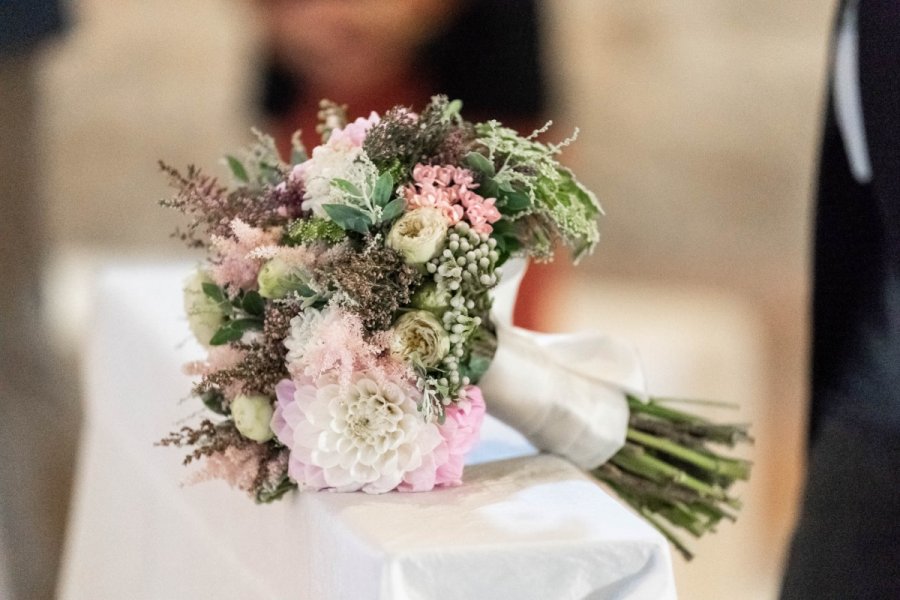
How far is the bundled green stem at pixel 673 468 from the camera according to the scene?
1161 mm

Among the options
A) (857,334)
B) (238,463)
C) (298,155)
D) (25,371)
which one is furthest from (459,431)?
(25,371)

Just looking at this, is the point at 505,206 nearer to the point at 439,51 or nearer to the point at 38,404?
the point at 38,404

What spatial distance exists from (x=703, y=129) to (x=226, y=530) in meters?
3.11

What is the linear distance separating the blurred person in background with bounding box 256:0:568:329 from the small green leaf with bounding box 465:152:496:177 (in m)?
2.55

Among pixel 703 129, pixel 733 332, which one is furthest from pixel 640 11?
pixel 733 332

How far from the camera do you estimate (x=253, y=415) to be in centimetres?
91

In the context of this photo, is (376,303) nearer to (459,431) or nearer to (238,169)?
(459,431)

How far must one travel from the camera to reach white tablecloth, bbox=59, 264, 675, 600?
2.61ft

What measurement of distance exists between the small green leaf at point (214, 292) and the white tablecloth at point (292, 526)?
19 centimetres

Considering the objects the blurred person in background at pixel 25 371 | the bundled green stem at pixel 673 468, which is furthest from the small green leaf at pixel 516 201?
the blurred person in background at pixel 25 371

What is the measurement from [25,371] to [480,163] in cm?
167

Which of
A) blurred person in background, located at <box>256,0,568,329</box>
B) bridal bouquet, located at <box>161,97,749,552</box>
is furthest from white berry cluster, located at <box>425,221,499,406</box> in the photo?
blurred person in background, located at <box>256,0,568,329</box>

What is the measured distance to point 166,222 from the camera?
3791 mm

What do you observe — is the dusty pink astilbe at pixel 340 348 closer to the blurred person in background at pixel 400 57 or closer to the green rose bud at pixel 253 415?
the green rose bud at pixel 253 415
